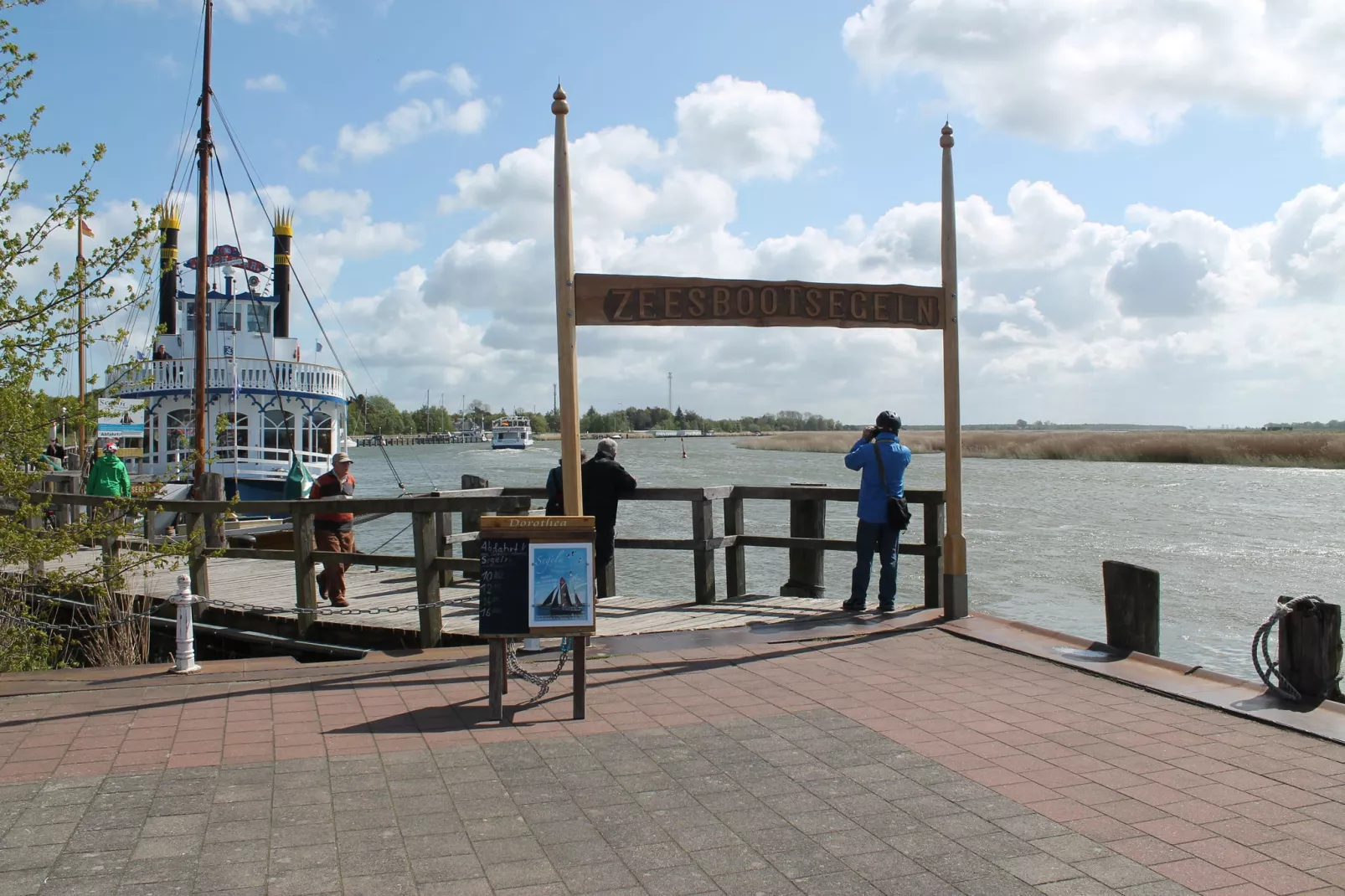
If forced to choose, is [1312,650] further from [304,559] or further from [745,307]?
[304,559]

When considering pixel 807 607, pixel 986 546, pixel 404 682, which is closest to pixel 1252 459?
pixel 986 546

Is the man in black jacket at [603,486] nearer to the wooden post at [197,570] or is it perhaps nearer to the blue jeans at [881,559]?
the blue jeans at [881,559]

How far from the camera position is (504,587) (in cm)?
601

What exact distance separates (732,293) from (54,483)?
15272mm

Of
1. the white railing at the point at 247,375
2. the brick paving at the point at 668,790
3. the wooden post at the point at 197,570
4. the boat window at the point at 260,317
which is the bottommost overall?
the brick paving at the point at 668,790

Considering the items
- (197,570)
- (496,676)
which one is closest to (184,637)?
(496,676)

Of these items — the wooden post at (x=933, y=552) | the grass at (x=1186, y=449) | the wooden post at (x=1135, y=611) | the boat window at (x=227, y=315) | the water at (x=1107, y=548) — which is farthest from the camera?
the grass at (x=1186, y=449)

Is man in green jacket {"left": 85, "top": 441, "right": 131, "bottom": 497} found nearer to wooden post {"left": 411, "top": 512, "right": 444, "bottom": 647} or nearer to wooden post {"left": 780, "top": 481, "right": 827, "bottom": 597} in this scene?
wooden post {"left": 411, "top": 512, "right": 444, "bottom": 647}

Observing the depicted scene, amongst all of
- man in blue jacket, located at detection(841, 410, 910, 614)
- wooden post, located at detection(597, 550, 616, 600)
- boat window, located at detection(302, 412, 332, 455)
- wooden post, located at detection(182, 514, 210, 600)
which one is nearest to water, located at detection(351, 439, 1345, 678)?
boat window, located at detection(302, 412, 332, 455)

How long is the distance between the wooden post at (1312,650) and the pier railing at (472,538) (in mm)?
3046

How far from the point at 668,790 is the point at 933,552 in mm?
5406

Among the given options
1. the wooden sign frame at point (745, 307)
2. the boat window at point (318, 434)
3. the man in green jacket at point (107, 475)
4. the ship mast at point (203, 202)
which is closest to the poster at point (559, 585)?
the wooden sign frame at point (745, 307)

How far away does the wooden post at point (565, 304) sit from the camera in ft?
25.6

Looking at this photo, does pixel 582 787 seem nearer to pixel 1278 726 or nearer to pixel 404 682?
pixel 404 682
